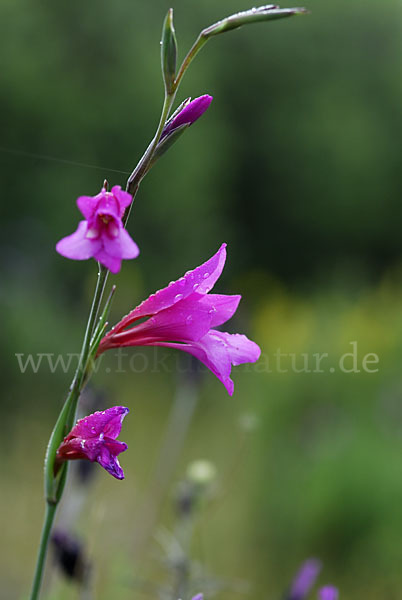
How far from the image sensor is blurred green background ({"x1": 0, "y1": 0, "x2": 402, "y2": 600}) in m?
3.47

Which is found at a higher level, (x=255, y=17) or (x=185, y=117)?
(x=255, y=17)

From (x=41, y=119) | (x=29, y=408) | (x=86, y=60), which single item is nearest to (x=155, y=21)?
(x=86, y=60)

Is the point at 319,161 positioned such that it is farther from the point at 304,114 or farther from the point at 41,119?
the point at 41,119

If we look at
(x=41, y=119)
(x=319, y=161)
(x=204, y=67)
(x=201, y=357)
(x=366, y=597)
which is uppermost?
(x=204, y=67)

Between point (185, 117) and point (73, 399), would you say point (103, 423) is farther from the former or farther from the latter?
point (185, 117)

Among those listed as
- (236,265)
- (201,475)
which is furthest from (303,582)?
(236,265)

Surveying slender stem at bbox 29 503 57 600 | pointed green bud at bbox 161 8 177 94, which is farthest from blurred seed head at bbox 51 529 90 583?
pointed green bud at bbox 161 8 177 94

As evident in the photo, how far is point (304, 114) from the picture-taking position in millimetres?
10383

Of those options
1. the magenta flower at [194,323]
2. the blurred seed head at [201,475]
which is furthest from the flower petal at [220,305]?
the blurred seed head at [201,475]

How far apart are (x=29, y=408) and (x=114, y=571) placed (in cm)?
376

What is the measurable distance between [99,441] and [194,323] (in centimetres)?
20

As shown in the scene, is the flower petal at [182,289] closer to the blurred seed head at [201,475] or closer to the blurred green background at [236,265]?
the blurred green background at [236,265]

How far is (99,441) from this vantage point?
80 centimetres

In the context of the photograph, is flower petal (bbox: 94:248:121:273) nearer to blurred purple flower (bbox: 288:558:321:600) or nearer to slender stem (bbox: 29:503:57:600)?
slender stem (bbox: 29:503:57:600)
